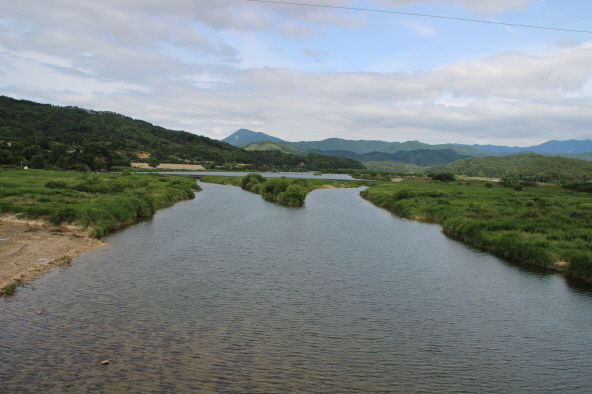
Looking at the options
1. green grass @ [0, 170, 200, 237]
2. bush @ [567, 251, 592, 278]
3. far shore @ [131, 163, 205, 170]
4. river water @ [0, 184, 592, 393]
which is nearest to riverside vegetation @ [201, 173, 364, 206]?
green grass @ [0, 170, 200, 237]

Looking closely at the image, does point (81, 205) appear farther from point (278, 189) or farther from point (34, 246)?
point (278, 189)

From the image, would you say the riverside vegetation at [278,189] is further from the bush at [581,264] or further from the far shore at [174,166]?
the far shore at [174,166]

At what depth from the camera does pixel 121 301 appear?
18.8m

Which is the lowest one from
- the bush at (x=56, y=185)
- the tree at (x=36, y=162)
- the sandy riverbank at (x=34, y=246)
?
the sandy riverbank at (x=34, y=246)

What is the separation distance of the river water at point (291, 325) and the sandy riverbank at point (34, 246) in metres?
1.36

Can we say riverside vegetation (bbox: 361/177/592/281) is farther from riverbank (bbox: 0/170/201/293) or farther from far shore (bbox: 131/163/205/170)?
A: far shore (bbox: 131/163/205/170)

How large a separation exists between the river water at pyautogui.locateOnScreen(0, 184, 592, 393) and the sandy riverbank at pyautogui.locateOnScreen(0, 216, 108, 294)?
1.36m

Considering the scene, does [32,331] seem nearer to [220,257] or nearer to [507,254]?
[220,257]

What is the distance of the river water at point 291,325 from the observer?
42.3ft

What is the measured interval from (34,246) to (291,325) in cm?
2099

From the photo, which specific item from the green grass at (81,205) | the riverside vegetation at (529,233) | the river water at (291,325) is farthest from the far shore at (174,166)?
the river water at (291,325)

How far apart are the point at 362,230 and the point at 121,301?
28054 mm

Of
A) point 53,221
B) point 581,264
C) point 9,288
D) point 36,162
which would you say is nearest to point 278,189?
point 53,221

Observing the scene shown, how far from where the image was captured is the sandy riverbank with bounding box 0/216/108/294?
73.1 feet
